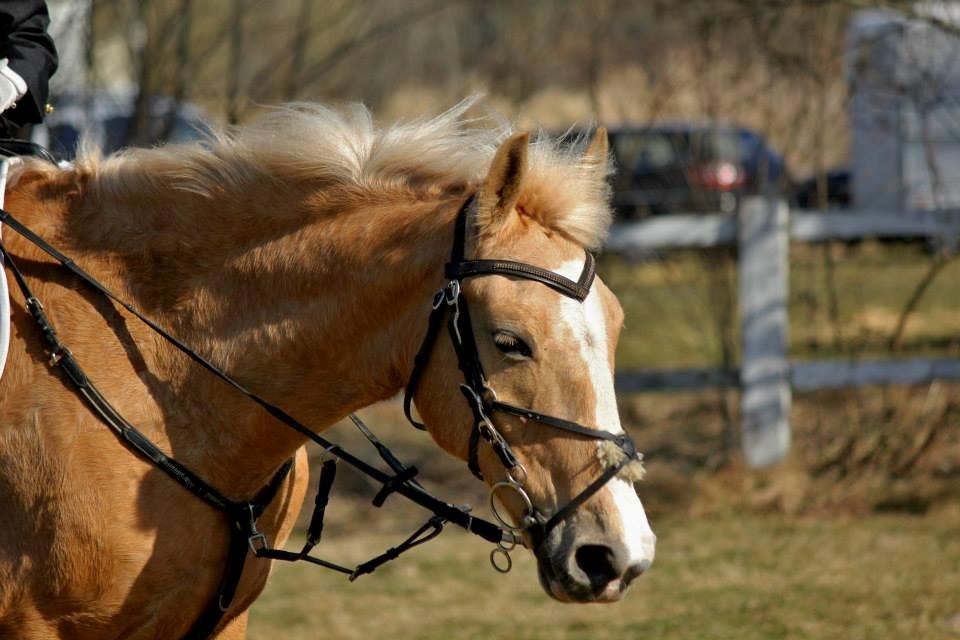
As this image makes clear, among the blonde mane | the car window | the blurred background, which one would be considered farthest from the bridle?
the car window

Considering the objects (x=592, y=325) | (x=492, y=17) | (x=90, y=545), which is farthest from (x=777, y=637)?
(x=492, y=17)

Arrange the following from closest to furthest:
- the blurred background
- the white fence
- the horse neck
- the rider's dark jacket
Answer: the horse neck
the rider's dark jacket
the blurred background
the white fence

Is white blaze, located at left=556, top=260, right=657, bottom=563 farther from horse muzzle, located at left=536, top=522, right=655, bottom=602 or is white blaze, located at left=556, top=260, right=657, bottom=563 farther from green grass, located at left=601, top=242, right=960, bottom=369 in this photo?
green grass, located at left=601, top=242, right=960, bottom=369

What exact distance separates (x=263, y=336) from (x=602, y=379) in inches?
38.1

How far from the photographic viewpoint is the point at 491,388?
2.95 m

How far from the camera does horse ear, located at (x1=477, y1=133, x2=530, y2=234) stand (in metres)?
2.96

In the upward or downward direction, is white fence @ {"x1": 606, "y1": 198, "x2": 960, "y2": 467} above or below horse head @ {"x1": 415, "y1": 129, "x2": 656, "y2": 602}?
below

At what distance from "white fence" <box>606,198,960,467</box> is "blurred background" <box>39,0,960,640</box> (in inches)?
0.6

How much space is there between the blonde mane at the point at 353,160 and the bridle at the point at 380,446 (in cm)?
21

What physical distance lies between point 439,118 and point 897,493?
226 inches

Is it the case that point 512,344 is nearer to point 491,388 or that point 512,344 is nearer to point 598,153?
point 491,388

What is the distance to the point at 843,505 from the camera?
26.1ft

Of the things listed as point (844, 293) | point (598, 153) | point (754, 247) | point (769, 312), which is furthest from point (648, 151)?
point (598, 153)

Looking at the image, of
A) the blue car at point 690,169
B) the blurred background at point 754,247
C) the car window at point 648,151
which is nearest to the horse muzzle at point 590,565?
the blurred background at point 754,247
